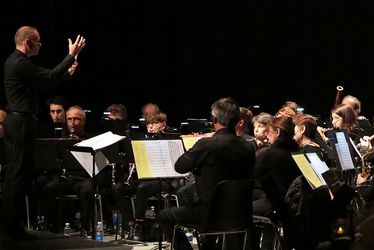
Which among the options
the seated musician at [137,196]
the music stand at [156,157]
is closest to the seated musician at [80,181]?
the seated musician at [137,196]

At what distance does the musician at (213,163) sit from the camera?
18.1ft

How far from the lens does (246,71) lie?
12.3 metres

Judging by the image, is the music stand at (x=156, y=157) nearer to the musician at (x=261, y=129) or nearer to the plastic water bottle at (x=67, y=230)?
the musician at (x=261, y=129)

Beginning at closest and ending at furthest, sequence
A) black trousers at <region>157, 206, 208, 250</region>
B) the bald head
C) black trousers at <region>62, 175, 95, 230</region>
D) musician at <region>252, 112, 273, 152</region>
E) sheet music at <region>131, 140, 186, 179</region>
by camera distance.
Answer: black trousers at <region>157, 206, 208, 250</region> < sheet music at <region>131, 140, 186, 179</region> < the bald head < musician at <region>252, 112, 273, 152</region> < black trousers at <region>62, 175, 95, 230</region>

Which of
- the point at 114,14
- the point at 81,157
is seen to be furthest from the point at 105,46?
the point at 81,157

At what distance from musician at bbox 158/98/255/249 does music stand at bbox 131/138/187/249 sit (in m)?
0.45

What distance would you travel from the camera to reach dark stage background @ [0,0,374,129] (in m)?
12.0

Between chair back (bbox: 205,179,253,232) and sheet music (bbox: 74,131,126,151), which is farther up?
sheet music (bbox: 74,131,126,151)

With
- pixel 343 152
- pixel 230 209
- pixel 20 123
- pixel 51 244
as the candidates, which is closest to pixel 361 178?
pixel 343 152

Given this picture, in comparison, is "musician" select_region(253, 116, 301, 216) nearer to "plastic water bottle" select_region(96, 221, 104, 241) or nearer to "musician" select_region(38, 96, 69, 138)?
"plastic water bottle" select_region(96, 221, 104, 241)

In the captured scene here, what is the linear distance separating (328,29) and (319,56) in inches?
18.2

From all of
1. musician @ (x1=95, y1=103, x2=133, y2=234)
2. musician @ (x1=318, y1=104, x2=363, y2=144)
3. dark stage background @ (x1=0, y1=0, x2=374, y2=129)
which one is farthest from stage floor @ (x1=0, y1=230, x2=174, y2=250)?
dark stage background @ (x1=0, y1=0, x2=374, y2=129)

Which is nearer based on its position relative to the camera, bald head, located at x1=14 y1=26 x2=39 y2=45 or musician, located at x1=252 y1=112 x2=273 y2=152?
bald head, located at x1=14 y1=26 x2=39 y2=45

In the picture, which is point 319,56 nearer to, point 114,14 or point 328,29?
point 328,29
